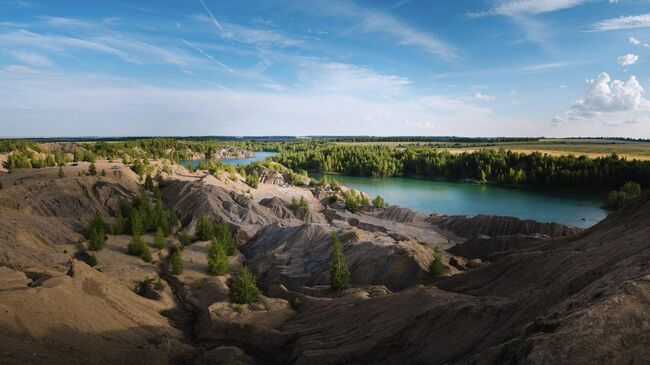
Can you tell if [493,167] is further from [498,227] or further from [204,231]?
[204,231]

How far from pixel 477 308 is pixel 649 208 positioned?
36.7 feet

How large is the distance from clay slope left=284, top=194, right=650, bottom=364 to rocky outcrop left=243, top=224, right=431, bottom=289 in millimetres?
4397

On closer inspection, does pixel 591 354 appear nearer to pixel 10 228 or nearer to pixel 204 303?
pixel 204 303

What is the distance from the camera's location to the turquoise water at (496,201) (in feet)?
201

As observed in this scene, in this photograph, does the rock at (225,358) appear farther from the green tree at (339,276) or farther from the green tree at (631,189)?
the green tree at (631,189)

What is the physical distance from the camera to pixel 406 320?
1683cm

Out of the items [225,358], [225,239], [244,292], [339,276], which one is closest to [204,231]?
[225,239]

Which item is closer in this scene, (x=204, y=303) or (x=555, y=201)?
(x=204, y=303)

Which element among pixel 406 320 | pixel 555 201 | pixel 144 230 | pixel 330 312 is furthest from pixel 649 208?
pixel 555 201

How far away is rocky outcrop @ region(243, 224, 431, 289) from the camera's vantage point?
91.9 feet

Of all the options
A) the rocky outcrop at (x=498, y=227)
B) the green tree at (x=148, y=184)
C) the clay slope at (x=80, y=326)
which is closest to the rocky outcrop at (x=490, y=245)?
the rocky outcrop at (x=498, y=227)

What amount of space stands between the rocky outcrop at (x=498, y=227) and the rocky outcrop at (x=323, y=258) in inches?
662

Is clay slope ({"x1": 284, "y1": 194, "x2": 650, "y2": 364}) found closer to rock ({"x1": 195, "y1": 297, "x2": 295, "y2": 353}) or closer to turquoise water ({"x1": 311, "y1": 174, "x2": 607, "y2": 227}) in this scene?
rock ({"x1": 195, "y1": 297, "x2": 295, "y2": 353})

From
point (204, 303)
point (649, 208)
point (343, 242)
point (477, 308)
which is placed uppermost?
point (649, 208)
